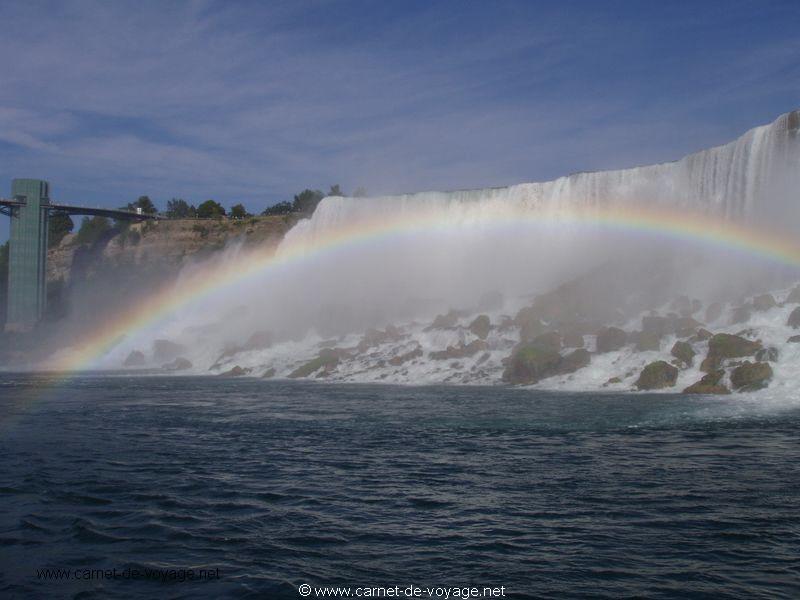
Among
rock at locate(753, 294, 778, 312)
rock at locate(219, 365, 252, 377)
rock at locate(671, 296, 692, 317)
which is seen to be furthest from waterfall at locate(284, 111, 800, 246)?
rock at locate(219, 365, 252, 377)

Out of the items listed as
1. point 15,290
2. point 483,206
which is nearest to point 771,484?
point 483,206

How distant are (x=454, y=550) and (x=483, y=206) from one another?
117 ft

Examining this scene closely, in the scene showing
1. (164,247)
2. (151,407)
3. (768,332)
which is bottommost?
(151,407)

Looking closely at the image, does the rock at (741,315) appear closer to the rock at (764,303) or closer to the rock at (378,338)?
the rock at (764,303)

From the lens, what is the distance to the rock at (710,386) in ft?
63.3

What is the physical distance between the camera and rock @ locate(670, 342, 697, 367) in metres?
21.8

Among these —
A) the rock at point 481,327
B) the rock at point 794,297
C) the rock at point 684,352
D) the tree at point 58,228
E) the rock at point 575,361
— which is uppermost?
the tree at point 58,228

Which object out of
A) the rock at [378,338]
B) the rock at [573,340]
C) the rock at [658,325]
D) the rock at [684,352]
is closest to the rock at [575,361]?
the rock at [573,340]

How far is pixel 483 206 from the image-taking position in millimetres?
41688

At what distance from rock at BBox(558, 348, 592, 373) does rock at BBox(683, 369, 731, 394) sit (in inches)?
179

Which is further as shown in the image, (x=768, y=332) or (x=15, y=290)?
(x=15, y=290)

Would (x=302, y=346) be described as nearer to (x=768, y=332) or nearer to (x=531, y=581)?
(x=768, y=332)

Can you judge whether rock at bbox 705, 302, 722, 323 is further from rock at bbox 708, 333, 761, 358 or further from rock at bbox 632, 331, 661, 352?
rock at bbox 708, 333, 761, 358

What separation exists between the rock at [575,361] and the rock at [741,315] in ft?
15.0
